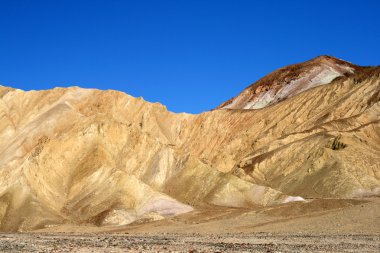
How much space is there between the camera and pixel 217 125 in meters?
105

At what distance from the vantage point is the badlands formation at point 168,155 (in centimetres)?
6116

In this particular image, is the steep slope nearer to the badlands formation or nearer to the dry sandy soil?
the badlands formation

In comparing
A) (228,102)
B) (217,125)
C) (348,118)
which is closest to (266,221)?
(348,118)

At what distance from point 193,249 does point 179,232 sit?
59.8ft

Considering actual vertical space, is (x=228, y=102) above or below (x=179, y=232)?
above

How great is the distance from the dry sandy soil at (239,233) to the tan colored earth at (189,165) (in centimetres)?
29

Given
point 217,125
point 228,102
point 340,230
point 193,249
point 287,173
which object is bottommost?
point 193,249

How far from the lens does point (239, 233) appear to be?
150 ft

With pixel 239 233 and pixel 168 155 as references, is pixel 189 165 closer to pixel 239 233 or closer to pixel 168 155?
pixel 168 155

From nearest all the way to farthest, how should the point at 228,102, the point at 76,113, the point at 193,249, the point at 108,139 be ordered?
the point at 193,249
the point at 108,139
the point at 76,113
the point at 228,102

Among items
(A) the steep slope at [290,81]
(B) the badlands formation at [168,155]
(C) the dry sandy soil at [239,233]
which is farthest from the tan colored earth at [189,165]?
(A) the steep slope at [290,81]

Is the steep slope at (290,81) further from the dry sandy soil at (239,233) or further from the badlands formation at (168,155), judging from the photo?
the dry sandy soil at (239,233)

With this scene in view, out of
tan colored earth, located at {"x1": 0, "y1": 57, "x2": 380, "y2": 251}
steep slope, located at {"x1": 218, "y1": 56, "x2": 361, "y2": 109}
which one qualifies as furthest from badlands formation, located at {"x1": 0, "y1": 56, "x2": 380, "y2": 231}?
steep slope, located at {"x1": 218, "y1": 56, "x2": 361, "y2": 109}

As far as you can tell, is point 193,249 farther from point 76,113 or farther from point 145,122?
point 145,122
